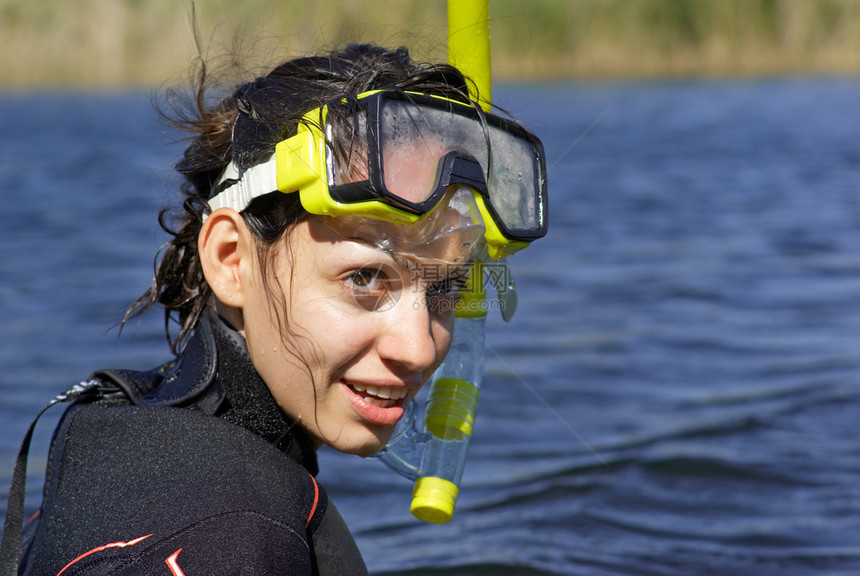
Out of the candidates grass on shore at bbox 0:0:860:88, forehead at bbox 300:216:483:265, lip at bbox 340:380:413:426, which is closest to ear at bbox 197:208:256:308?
forehead at bbox 300:216:483:265

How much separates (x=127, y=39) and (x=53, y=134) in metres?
7.00

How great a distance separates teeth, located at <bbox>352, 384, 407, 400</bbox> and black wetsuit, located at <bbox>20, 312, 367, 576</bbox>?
0.16 meters

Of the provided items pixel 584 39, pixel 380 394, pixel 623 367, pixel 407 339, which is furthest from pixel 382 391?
pixel 584 39

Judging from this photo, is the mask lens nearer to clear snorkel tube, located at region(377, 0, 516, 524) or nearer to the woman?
the woman

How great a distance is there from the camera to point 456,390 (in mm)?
2143

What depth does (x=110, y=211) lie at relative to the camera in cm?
1039

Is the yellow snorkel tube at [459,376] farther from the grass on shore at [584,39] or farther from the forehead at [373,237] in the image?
the grass on shore at [584,39]

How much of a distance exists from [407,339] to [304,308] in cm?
19

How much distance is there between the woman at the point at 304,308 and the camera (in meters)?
1.56

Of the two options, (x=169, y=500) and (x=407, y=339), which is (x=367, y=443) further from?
(x=169, y=500)

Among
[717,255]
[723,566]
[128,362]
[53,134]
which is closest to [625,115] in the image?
[53,134]

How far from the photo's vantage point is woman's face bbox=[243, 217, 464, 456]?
168 cm

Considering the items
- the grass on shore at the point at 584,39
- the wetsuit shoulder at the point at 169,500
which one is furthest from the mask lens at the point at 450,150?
the grass on shore at the point at 584,39

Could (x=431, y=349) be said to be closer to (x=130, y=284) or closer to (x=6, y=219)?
(x=130, y=284)
